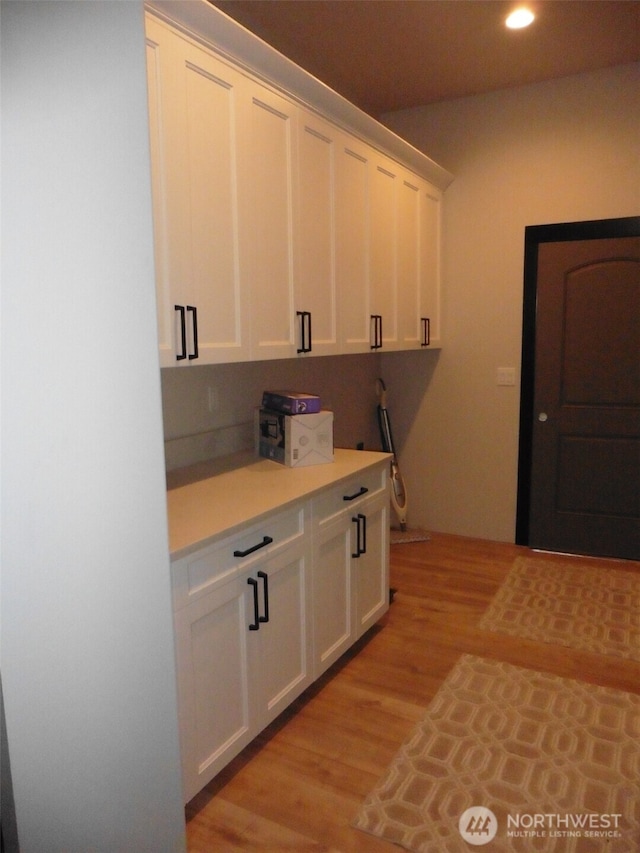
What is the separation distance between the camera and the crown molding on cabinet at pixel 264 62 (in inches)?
72.3

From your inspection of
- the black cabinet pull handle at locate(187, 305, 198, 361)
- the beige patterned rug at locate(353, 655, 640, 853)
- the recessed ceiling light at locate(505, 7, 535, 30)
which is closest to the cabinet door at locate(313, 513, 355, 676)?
the beige patterned rug at locate(353, 655, 640, 853)

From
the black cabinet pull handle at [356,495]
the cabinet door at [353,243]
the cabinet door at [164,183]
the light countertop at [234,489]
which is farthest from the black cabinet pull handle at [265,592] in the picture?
the cabinet door at [353,243]

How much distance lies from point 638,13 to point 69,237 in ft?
9.83

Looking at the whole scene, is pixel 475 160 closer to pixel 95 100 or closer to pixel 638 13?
pixel 638 13

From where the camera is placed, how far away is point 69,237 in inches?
49.9

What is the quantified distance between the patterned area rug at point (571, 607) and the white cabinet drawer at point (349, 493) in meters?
0.91

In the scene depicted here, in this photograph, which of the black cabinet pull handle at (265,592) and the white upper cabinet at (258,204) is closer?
the white upper cabinet at (258,204)

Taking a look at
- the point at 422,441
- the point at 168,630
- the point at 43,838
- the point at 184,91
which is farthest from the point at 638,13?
the point at 43,838

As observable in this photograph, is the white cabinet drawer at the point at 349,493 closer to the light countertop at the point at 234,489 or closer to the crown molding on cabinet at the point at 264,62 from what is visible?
the light countertop at the point at 234,489

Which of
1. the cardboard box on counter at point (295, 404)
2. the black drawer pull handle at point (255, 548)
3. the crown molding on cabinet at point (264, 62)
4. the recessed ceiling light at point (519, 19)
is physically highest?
the recessed ceiling light at point (519, 19)

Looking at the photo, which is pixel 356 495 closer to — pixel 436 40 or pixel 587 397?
pixel 587 397

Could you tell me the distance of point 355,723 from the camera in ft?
7.45

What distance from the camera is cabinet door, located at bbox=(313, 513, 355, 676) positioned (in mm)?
2371

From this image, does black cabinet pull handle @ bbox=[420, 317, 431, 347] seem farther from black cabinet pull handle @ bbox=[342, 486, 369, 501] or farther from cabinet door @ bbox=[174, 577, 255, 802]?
cabinet door @ bbox=[174, 577, 255, 802]
